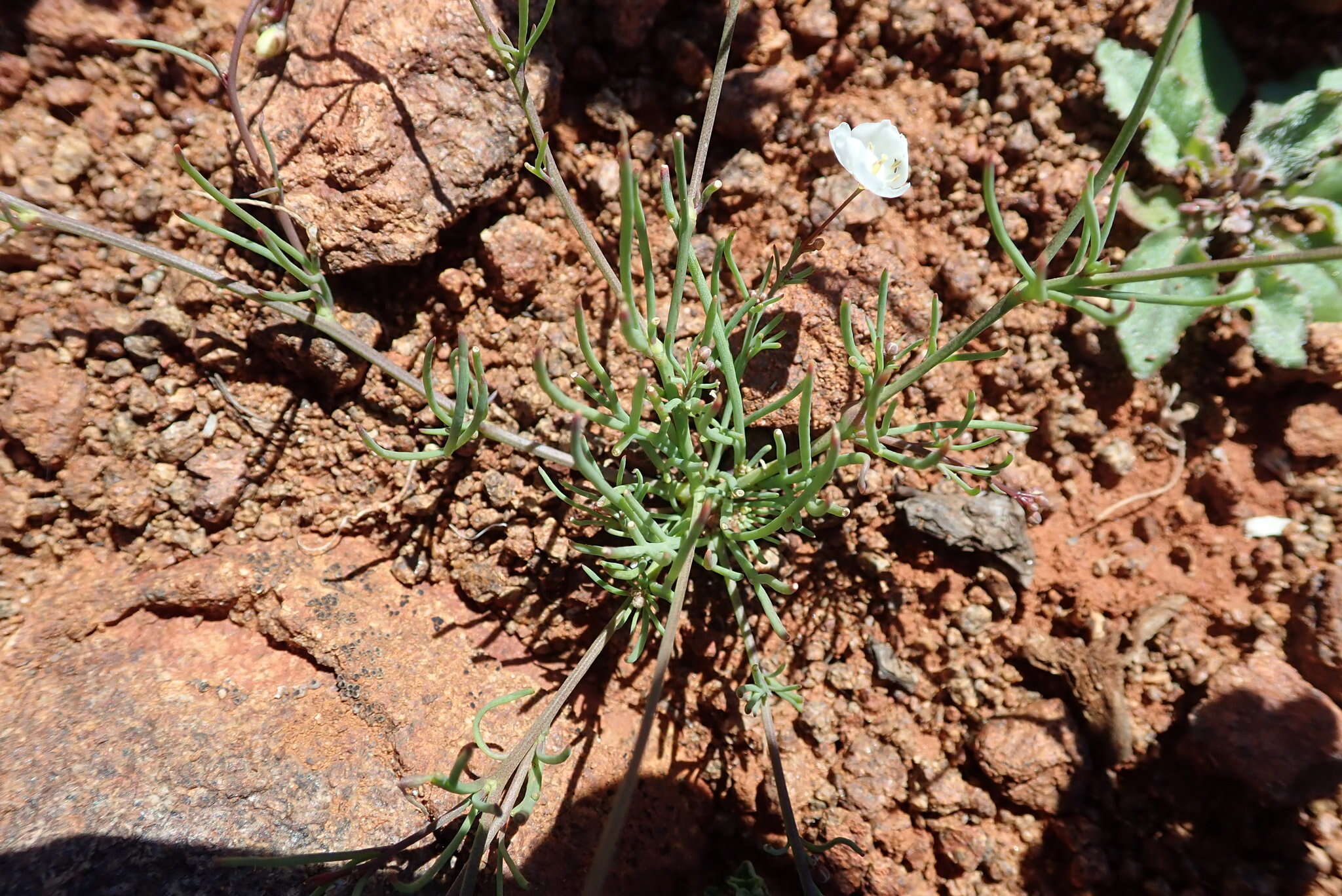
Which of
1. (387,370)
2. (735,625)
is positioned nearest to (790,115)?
(387,370)

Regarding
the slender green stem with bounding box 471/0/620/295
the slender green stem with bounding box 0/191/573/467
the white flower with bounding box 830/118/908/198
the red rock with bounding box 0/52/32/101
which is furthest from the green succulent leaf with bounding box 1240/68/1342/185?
the red rock with bounding box 0/52/32/101

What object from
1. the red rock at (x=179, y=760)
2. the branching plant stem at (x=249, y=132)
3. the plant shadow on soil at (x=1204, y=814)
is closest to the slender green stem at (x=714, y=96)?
the branching plant stem at (x=249, y=132)

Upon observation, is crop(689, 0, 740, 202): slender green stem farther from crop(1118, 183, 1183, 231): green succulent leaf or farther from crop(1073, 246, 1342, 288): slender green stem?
crop(1118, 183, 1183, 231): green succulent leaf

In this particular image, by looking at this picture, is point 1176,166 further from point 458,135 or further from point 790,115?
point 458,135

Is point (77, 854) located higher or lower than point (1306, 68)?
lower

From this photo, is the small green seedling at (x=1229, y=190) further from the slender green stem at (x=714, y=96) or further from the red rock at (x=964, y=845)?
the red rock at (x=964, y=845)

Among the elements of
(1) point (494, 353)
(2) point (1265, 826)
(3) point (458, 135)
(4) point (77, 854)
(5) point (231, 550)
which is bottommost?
(4) point (77, 854)

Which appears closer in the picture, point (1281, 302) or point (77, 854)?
point (77, 854)

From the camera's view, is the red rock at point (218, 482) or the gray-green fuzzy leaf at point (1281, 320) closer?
the red rock at point (218, 482)
